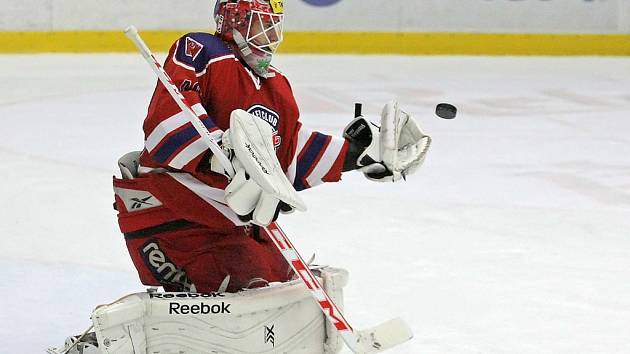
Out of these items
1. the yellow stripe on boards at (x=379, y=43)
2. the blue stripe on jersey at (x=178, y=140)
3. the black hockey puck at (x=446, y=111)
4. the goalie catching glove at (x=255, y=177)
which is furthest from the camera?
the yellow stripe on boards at (x=379, y=43)

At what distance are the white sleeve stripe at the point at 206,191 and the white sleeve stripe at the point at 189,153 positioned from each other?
0.07 m

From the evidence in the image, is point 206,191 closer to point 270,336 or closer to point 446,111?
point 270,336

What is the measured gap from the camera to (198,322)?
1.78 metres

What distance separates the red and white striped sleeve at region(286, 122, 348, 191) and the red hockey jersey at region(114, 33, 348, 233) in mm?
15

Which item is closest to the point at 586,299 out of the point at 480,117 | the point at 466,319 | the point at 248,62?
the point at 466,319

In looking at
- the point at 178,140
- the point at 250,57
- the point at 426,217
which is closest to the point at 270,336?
the point at 178,140

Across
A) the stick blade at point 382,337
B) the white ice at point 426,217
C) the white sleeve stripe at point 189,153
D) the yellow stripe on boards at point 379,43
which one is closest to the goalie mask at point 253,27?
the white sleeve stripe at point 189,153

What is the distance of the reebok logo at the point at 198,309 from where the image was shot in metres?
1.78

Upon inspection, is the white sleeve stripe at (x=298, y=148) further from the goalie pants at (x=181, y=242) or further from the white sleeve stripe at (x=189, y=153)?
the white sleeve stripe at (x=189, y=153)

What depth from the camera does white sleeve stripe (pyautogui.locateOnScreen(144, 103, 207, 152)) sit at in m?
1.76

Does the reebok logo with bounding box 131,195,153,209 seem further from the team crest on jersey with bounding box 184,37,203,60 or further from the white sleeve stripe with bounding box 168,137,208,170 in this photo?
the team crest on jersey with bounding box 184,37,203,60

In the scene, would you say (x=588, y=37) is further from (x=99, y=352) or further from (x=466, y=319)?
(x=99, y=352)

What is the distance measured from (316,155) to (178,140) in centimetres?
32

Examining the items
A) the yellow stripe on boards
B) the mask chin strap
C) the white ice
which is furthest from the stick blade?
the yellow stripe on boards
